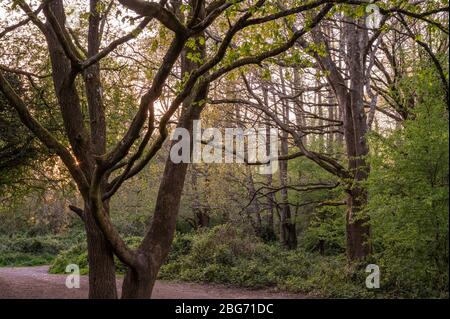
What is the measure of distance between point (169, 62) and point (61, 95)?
2463mm

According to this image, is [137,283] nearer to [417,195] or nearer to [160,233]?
[160,233]

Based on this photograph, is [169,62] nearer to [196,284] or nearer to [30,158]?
[30,158]

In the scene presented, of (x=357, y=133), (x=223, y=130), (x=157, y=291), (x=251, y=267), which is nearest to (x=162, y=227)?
(x=157, y=291)

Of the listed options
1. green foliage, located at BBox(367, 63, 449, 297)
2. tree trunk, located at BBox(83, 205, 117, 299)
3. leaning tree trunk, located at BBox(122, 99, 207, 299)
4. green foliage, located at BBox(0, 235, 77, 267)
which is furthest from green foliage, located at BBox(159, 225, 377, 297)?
green foliage, located at BBox(0, 235, 77, 267)

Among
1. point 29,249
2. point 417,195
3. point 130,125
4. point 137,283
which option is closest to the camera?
point 130,125

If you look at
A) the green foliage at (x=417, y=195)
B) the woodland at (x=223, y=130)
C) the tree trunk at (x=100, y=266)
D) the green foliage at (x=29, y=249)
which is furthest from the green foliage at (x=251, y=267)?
the green foliage at (x=29, y=249)

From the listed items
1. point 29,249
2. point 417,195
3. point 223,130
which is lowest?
point 29,249

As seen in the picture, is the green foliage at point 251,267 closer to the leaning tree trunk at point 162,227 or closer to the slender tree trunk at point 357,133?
the slender tree trunk at point 357,133

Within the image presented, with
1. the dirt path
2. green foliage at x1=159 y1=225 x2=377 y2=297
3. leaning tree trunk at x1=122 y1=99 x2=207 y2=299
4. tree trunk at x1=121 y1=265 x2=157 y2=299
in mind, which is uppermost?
→ leaning tree trunk at x1=122 y1=99 x2=207 y2=299

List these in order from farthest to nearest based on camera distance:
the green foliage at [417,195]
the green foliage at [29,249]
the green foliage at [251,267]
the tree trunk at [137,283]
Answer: the green foliage at [29,249] < the green foliage at [251,267] < the green foliage at [417,195] < the tree trunk at [137,283]

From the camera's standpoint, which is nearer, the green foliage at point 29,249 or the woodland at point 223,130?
the woodland at point 223,130

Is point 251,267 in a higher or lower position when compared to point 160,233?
lower

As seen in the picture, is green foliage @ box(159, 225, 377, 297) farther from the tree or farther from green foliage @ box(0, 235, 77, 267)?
green foliage @ box(0, 235, 77, 267)
